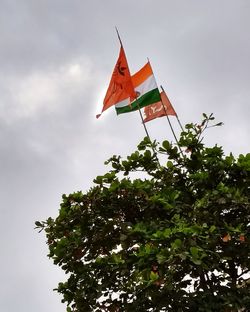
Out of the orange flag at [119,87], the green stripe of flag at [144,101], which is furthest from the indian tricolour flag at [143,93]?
the orange flag at [119,87]

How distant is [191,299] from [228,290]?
983 millimetres

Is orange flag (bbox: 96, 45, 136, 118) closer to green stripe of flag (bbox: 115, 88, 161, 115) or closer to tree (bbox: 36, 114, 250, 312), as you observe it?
green stripe of flag (bbox: 115, 88, 161, 115)

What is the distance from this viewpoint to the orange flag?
49.6 ft

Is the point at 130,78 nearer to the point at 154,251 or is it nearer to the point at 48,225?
the point at 48,225

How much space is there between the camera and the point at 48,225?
1085 cm

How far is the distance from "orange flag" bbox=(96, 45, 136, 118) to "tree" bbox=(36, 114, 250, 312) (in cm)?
418

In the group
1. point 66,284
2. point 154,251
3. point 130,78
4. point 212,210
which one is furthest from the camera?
point 130,78

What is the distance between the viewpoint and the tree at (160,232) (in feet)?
29.8

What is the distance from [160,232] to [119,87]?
7735 mm

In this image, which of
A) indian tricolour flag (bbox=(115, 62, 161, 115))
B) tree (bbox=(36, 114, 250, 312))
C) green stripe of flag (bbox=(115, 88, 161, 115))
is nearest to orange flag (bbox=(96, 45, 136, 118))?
indian tricolour flag (bbox=(115, 62, 161, 115))

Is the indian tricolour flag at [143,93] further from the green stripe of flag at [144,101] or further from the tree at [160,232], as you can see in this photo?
the tree at [160,232]

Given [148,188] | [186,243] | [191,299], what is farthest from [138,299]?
[148,188]

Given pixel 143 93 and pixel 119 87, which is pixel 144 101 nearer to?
pixel 143 93

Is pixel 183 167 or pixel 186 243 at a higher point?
pixel 183 167
